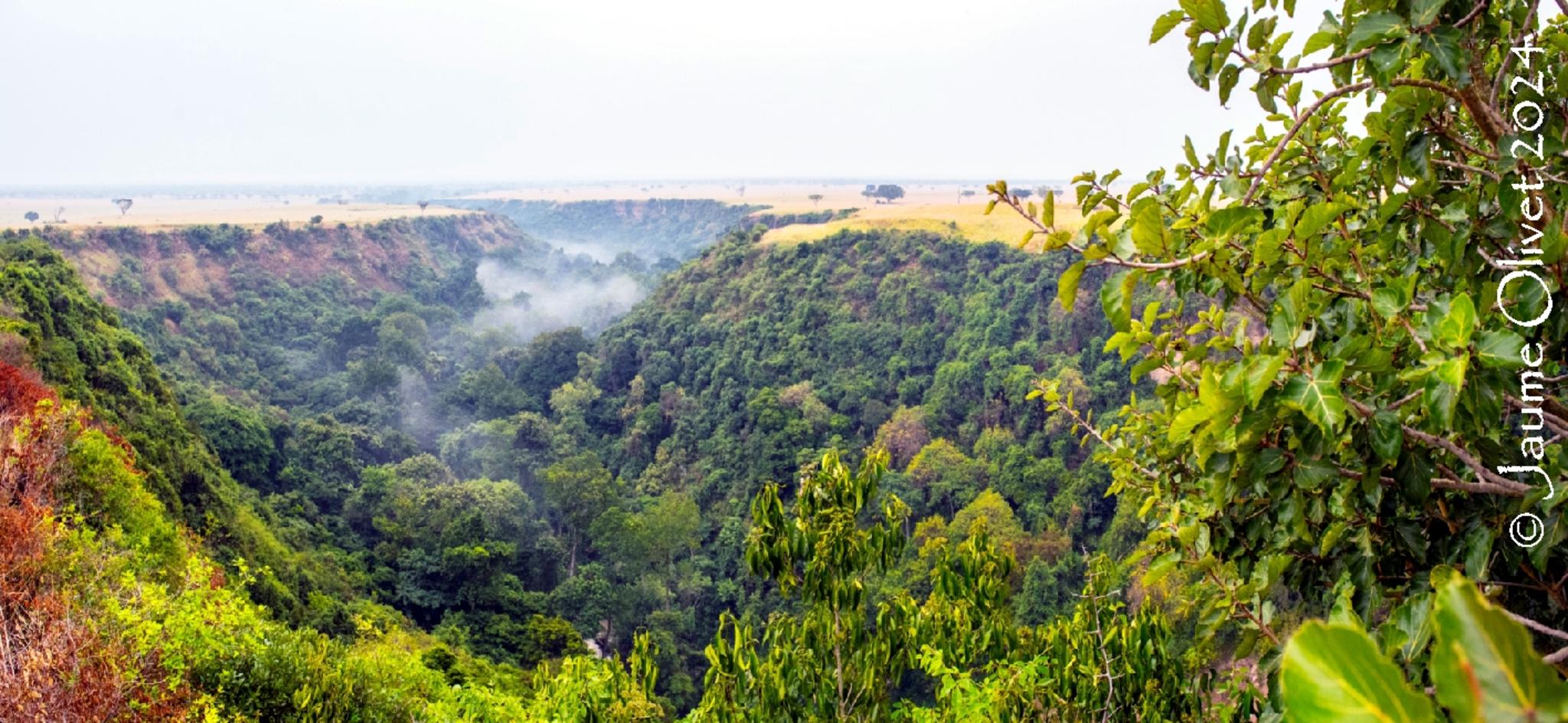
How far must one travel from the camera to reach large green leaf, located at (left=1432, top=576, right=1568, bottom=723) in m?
0.63

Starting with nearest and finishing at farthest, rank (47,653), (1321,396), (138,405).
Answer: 1. (1321,396)
2. (47,653)
3. (138,405)

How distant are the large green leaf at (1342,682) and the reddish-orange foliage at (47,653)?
6526mm

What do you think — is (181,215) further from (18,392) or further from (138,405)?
(18,392)

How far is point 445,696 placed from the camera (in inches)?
379

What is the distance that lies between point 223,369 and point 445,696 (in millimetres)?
39929

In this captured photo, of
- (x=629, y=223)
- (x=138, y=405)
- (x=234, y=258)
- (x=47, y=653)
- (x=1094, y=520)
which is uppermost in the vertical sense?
(x=629, y=223)

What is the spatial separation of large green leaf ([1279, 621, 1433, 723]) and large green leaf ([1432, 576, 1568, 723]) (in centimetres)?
3

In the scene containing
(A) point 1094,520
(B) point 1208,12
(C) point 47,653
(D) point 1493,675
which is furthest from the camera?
(A) point 1094,520

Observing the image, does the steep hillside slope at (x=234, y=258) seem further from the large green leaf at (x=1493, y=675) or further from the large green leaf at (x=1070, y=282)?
the large green leaf at (x=1493, y=675)

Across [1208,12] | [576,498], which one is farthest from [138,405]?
[1208,12]

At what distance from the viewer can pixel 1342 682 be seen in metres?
0.72

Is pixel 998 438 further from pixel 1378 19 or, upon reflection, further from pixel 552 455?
pixel 1378 19

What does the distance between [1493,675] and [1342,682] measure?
10 centimetres

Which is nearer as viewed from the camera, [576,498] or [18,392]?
[18,392]
